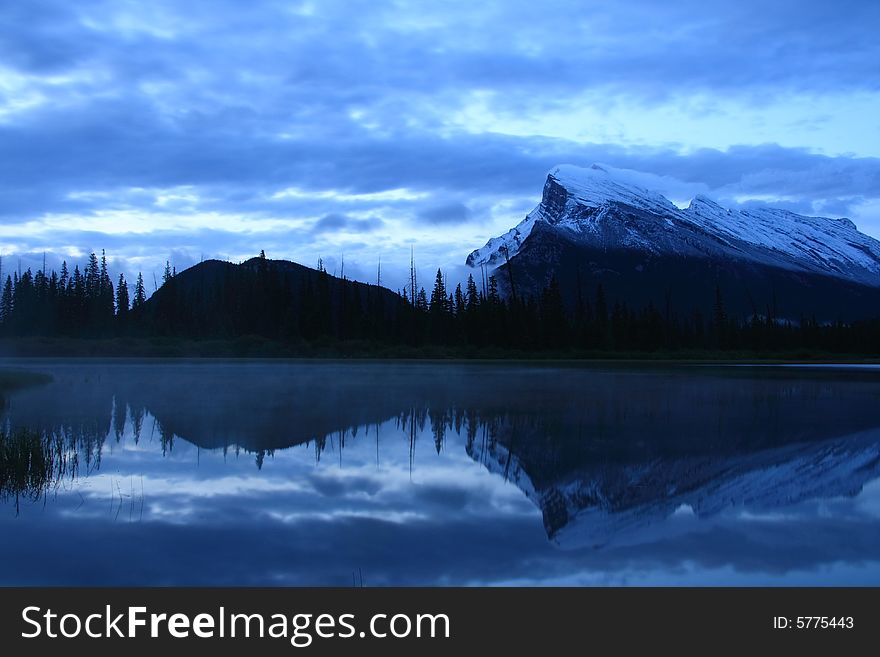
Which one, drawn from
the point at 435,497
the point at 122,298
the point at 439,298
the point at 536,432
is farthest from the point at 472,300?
the point at 435,497

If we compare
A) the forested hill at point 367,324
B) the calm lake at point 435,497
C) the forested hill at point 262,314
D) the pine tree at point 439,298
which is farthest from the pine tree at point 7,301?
the calm lake at point 435,497

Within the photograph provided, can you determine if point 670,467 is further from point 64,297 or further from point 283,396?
point 64,297

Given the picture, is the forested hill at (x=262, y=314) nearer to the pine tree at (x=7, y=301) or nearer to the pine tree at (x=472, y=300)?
the pine tree at (x=472, y=300)

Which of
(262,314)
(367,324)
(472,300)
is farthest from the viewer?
(262,314)

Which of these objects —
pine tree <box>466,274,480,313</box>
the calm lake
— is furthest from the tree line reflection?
pine tree <box>466,274,480,313</box>

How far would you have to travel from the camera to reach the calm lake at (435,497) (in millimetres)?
7895

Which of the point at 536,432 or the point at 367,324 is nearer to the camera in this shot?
the point at 536,432

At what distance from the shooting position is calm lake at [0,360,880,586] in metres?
7.89

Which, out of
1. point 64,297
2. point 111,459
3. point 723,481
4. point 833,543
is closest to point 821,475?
point 723,481

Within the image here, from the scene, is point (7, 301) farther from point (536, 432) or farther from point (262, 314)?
point (536, 432)

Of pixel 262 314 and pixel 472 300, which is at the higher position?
pixel 472 300

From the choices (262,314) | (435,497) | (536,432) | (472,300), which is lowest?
(435,497)

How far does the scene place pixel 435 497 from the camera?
11.2m

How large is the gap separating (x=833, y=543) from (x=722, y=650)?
332cm
